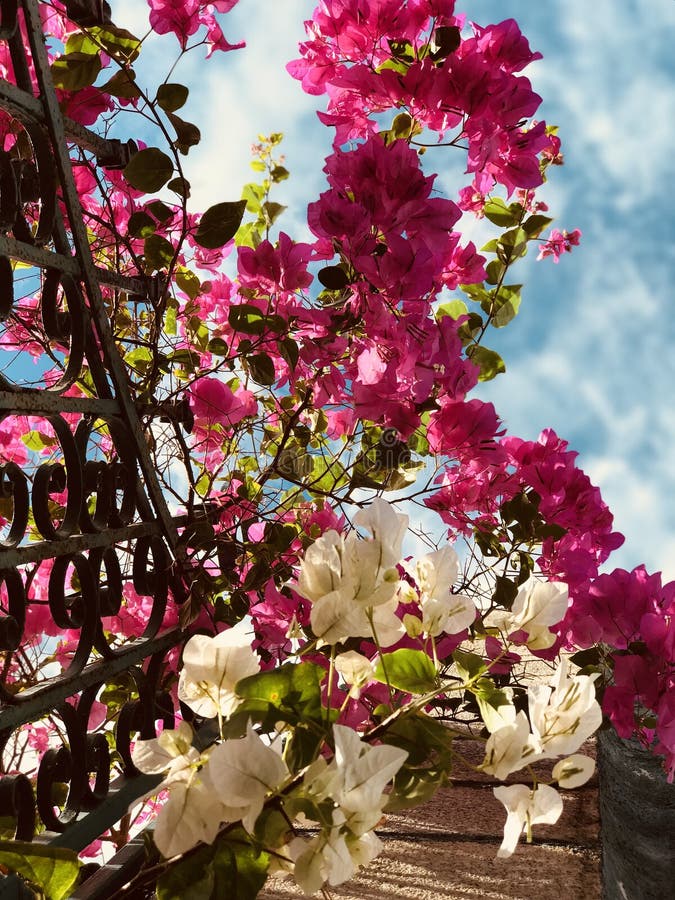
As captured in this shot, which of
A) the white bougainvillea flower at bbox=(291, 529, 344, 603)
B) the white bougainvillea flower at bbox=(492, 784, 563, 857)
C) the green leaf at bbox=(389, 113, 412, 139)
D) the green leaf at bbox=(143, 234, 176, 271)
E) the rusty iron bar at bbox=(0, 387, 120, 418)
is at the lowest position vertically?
the white bougainvillea flower at bbox=(492, 784, 563, 857)

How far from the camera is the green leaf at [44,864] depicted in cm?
41

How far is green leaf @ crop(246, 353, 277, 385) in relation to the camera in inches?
36.4

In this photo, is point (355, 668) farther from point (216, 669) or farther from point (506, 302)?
point (506, 302)

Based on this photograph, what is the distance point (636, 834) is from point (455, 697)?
1.53 feet

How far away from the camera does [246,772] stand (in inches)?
15.0

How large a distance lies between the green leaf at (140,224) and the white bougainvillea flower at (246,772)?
0.64 metres

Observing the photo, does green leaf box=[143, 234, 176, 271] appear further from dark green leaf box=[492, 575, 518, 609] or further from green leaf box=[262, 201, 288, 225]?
dark green leaf box=[492, 575, 518, 609]

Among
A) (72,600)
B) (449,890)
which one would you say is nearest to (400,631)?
(72,600)

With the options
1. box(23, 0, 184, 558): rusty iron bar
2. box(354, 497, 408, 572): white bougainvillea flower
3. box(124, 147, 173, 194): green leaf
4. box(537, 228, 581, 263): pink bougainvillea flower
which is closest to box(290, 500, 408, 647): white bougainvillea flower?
box(354, 497, 408, 572): white bougainvillea flower

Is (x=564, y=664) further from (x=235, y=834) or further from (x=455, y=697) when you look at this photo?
(x=455, y=697)

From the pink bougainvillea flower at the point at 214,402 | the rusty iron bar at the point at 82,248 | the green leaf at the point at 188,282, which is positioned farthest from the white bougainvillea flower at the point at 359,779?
the green leaf at the point at 188,282

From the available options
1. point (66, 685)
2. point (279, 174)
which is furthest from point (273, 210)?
point (66, 685)

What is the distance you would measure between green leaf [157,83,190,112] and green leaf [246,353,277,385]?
0.29 m

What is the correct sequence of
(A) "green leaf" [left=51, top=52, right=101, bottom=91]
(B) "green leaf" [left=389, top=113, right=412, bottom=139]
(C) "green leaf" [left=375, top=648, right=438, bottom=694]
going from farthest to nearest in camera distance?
(B) "green leaf" [left=389, top=113, right=412, bottom=139]
(A) "green leaf" [left=51, top=52, right=101, bottom=91]
(C) "green leaf" [left=375, top=648, right=438, bottom=694]
